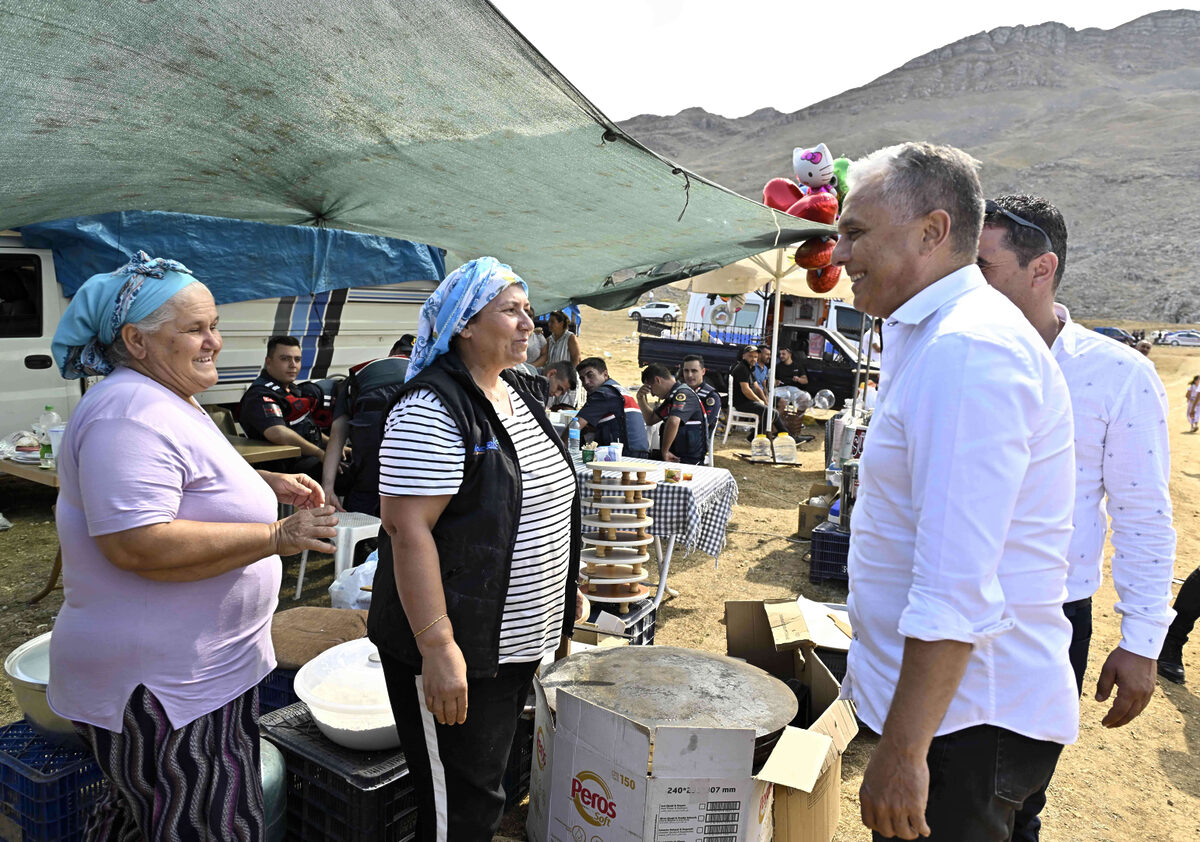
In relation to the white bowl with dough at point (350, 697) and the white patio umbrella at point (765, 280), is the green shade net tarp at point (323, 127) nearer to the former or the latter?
the white bowl with dough at point (350, 697)

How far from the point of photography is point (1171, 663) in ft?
15.5

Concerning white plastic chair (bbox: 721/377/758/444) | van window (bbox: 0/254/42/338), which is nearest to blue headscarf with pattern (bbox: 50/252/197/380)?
van window (bbox: 0/254/42/338)

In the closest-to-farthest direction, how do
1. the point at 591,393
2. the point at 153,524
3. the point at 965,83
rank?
the point at 153,524, the point at 591,393, the point at 965,83

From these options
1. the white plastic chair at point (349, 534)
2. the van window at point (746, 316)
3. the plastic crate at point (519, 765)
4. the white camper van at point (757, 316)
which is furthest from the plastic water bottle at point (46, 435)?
the van window at point (746, 316)

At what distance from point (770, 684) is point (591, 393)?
13.0ft

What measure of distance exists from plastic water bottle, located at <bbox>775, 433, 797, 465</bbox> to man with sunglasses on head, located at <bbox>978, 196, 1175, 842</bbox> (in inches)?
348

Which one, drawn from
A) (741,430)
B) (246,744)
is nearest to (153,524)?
(246,744)

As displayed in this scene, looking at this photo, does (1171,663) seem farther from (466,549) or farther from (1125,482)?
(466,549)

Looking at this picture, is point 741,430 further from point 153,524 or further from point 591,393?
point 153,524

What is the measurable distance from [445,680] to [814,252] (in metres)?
5.78

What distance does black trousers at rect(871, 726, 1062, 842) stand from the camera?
1.33 meters

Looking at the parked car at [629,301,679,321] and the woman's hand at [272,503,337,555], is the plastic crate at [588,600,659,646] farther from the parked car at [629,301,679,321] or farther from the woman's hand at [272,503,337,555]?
the parked car at [629,301,679,321]

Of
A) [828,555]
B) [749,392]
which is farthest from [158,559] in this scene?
[749,392]

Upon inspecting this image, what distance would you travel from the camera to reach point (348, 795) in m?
2.35
